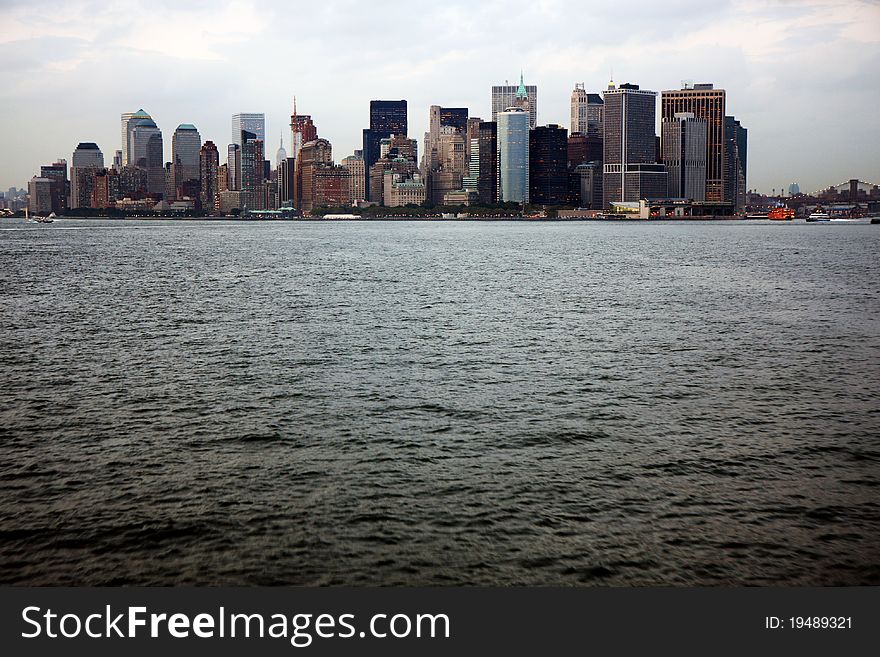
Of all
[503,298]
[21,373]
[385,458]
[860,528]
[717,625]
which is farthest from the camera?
[503,298]

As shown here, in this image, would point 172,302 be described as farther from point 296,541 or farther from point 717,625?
point 717,625

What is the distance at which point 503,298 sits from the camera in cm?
5366

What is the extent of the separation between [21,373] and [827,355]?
27.0m

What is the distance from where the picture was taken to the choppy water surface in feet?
47.5

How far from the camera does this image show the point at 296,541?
1507cm

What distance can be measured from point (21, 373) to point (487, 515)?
61.3 feet

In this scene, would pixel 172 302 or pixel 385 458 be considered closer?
pixel 385 458

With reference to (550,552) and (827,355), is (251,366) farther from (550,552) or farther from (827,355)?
(827,355)

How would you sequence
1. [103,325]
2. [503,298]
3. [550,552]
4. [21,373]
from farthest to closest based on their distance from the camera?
1. [503,298]
2. [103,325]
3. [21,373]
4. [550,552]

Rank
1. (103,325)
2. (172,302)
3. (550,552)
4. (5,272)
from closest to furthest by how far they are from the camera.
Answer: (550,552) → (103,325) → (172,302) → (5,272)

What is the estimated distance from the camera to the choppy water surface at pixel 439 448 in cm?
1448

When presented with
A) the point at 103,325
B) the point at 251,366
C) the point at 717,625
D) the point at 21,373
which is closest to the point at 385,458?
the point at 717,625

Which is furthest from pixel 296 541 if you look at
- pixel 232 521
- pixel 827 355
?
pixel 827 355

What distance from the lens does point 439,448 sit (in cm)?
2019
